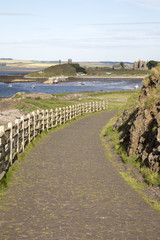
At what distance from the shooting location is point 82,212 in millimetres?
9641

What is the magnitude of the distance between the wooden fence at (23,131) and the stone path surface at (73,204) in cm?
81

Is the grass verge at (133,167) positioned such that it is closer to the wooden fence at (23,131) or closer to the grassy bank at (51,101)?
the wooden fence at (23,131)

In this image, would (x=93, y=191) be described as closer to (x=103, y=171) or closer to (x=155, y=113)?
(x=103, y=171)

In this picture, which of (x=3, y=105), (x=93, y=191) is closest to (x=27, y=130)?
(x=93, y=191)

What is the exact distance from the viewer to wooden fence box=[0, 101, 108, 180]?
13.7m

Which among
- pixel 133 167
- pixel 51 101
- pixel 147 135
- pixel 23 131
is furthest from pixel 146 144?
pixel 51 101

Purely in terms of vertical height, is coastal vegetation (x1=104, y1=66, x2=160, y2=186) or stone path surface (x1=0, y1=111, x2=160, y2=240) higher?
coastal vegetation (x1=104, y1=66, x2=160, y2=186)

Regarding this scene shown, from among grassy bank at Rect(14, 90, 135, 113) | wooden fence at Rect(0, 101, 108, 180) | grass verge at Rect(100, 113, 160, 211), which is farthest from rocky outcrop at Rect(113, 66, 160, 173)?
grassy bank at Rect(14, 90, 135, 113)

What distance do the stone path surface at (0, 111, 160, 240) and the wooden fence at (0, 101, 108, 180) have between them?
81 centimetres

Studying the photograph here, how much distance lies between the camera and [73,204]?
10328 millimetres

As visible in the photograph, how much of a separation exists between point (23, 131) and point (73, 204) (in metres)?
8.83

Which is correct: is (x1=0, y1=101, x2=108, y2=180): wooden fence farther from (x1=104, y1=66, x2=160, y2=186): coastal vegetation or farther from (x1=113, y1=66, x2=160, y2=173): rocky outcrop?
(x1=113, y1=66, x2=160, y2=173): rocky outcrop

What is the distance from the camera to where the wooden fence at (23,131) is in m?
13.7

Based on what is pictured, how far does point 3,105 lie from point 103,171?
102ft
